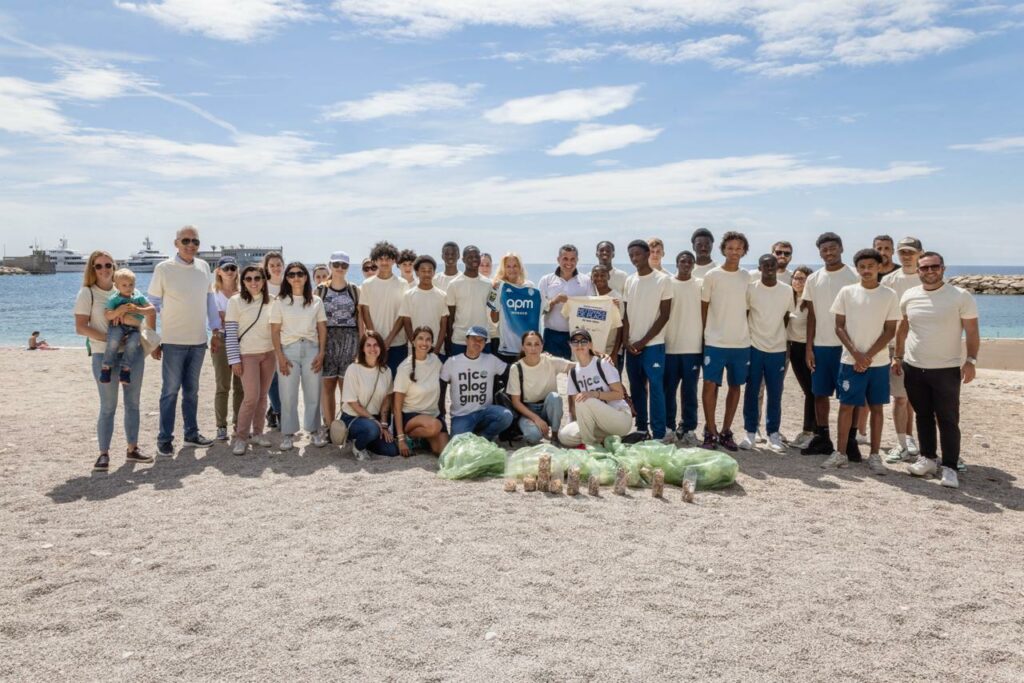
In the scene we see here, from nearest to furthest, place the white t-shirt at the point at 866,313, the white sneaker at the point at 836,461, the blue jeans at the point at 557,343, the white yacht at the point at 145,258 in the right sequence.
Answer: the white t-shirt at the point at 866,313
the white sneaker at the point at 836,461
the blue jeans at the point at 557,343
the white yacht at the point at 145,258

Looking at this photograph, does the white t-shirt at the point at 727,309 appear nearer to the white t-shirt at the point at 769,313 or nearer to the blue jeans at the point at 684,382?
the white t-shirt at the point at 769,313

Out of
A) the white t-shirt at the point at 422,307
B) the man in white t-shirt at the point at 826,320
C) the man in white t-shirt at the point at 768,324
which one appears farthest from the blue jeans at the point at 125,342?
the man in white t-shirt at the point at 826,320

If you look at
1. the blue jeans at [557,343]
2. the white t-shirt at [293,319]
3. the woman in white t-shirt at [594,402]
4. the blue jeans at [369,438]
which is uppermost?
the white t-shirt at [293,319]

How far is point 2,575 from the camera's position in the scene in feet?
14.0

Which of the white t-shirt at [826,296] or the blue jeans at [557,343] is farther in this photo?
the blue jeans at [557,343]

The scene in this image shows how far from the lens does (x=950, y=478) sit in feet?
20.8

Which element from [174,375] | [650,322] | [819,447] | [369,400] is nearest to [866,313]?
[819,447]

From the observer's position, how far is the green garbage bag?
20.5 ft

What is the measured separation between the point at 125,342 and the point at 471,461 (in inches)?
134

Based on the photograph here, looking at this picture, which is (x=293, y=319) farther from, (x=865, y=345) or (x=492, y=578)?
(x=865, y=345)

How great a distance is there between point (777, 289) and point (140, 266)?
118642 mm

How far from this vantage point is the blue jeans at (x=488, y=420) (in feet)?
23.7

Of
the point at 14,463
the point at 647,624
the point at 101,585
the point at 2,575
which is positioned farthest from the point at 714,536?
the point at 14,463

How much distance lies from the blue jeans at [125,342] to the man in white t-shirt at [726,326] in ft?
18.2
